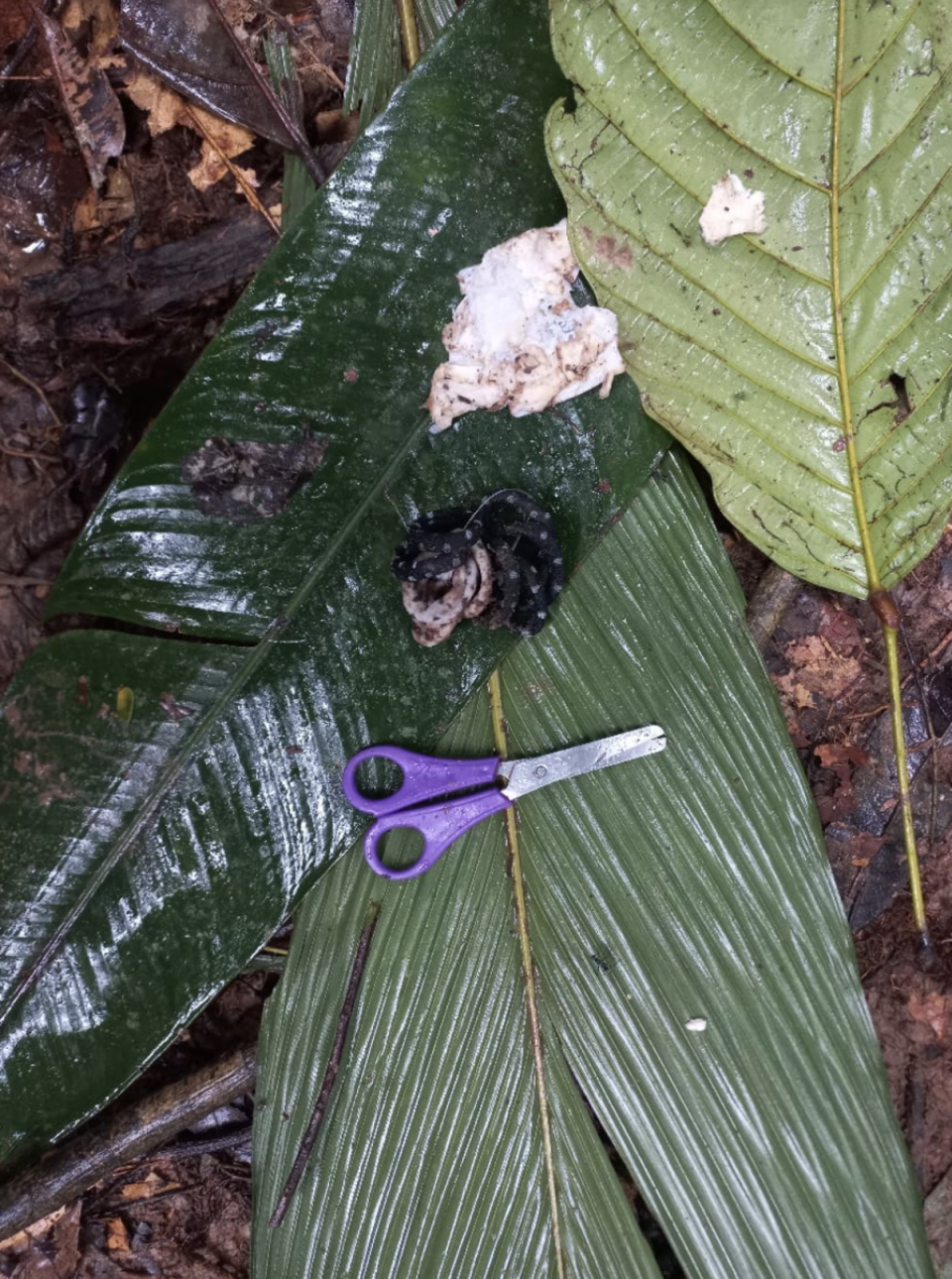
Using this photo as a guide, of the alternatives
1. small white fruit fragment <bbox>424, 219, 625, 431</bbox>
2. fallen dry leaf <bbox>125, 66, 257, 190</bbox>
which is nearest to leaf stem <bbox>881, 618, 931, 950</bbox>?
small white fruit fragment <bbox>424, 219, 625, 431</bbox>

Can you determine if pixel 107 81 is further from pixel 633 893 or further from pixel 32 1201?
pixel 32 1201

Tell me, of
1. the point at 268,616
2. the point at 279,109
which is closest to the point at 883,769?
the point at 268,616

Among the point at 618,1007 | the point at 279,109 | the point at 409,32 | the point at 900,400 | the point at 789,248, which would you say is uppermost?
the point at 279,109

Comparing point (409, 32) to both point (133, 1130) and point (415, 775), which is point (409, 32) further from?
point (133, 1130)

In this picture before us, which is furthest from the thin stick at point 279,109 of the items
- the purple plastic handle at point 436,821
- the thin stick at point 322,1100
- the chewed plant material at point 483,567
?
the thin stick at point 322,1100

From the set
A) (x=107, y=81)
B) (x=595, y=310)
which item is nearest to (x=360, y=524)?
(x=595, y=310)

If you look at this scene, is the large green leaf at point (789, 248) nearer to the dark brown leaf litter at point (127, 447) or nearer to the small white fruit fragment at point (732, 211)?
the small white fruit fragment at point (732, 211)
